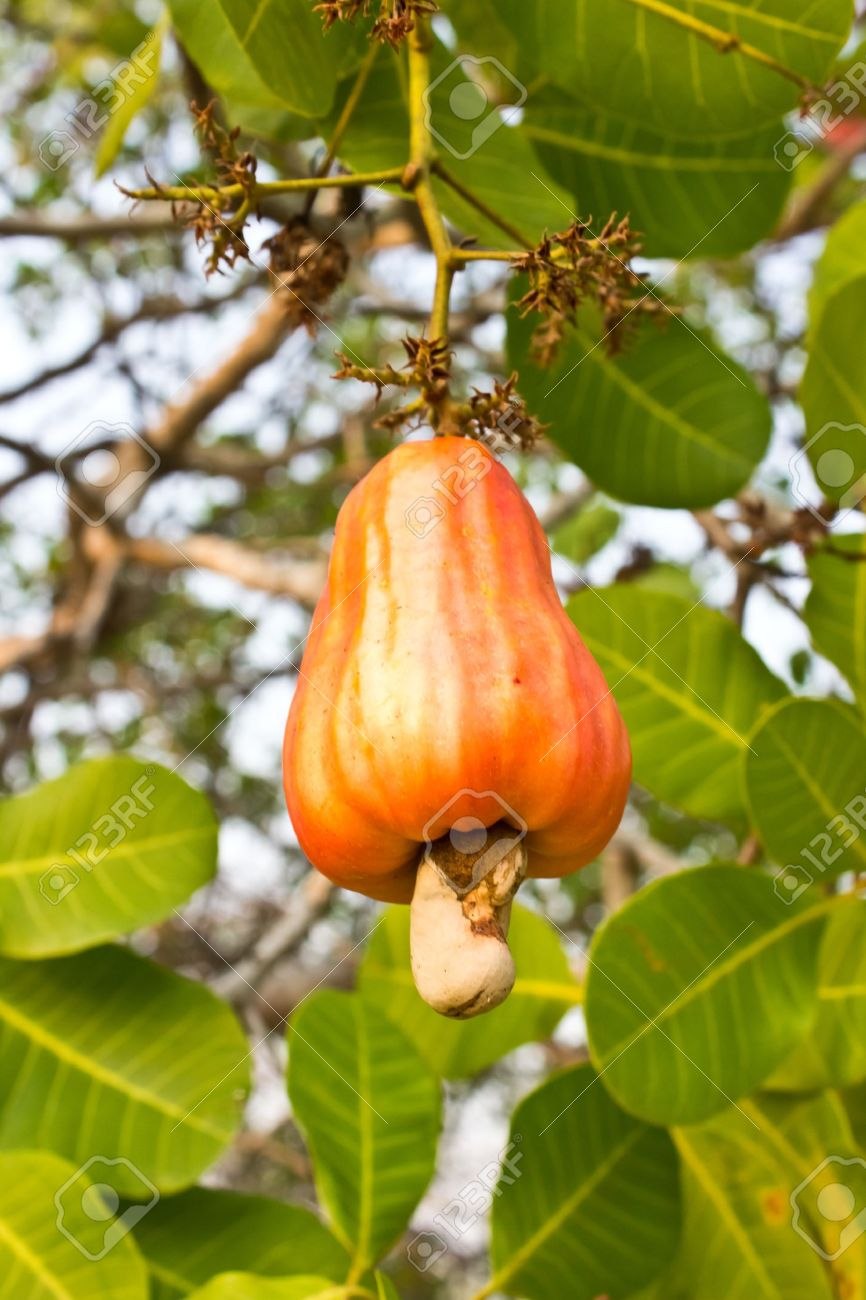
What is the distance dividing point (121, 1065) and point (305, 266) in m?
0.67

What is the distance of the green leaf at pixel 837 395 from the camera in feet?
3.56

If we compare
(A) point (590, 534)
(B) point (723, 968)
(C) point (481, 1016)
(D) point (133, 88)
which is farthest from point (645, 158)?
(A) point (590, 534)

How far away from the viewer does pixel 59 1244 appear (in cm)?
99

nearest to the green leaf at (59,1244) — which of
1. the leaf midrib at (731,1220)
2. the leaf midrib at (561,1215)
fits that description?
the leaf midrib at (561,1215)

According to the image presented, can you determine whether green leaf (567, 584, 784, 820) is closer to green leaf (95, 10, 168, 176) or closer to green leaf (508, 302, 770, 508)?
green leaf (508, 302, 770, 508)

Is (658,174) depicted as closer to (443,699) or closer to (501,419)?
(501,419)

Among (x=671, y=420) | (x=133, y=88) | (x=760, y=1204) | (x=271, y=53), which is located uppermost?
(x=133, y=88)

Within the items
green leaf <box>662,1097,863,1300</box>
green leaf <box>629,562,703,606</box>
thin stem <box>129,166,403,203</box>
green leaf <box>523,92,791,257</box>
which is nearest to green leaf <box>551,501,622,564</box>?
green leaf <box>629,562,703,606</box>

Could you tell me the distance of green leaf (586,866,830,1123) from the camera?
3.08 feet

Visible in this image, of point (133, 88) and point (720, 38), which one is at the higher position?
point (133, 88)

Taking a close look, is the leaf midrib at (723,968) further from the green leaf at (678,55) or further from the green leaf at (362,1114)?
the green leaf at (678,55)

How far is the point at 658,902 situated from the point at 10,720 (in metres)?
2.18

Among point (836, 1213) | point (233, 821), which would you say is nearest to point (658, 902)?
point (836, 1213)

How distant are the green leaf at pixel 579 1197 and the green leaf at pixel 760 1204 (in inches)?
5.2
